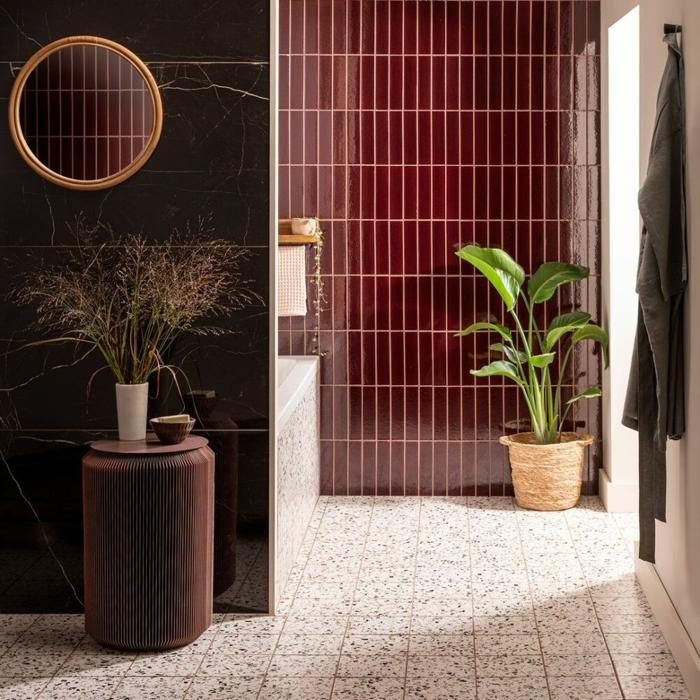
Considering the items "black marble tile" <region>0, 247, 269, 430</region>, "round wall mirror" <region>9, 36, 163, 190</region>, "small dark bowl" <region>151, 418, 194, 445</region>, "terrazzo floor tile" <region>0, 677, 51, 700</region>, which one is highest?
"round wall mirror" <region>9, 36, 163, 190</region>

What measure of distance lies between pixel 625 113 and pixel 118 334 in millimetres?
2687

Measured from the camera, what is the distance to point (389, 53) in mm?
5094

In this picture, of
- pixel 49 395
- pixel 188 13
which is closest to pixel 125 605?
pixel 49 395

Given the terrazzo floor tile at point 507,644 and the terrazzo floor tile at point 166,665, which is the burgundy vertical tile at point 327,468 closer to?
the terrazzo floor tile at point 507,644

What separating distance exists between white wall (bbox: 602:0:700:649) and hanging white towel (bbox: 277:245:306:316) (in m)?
1.96

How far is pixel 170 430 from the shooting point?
124 inches

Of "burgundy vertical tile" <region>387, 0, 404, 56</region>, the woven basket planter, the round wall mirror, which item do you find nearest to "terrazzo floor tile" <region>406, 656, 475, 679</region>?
the round wall mirror

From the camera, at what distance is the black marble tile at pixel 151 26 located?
10.9ft

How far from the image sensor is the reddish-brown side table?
305 cm

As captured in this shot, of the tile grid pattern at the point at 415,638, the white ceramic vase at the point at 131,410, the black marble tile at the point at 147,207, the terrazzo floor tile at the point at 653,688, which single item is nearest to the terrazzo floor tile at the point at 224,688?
the tile grid pattern at the point at 415,638

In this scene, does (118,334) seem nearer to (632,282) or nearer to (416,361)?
(416,361)

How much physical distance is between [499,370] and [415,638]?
5.86 ft

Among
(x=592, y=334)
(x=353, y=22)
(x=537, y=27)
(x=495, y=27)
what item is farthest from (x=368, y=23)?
(x=592, y=334)

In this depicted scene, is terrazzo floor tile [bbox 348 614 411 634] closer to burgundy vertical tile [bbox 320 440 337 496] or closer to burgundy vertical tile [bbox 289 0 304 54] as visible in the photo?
burgundy vertical tile [bbox 320 440 337 496]
